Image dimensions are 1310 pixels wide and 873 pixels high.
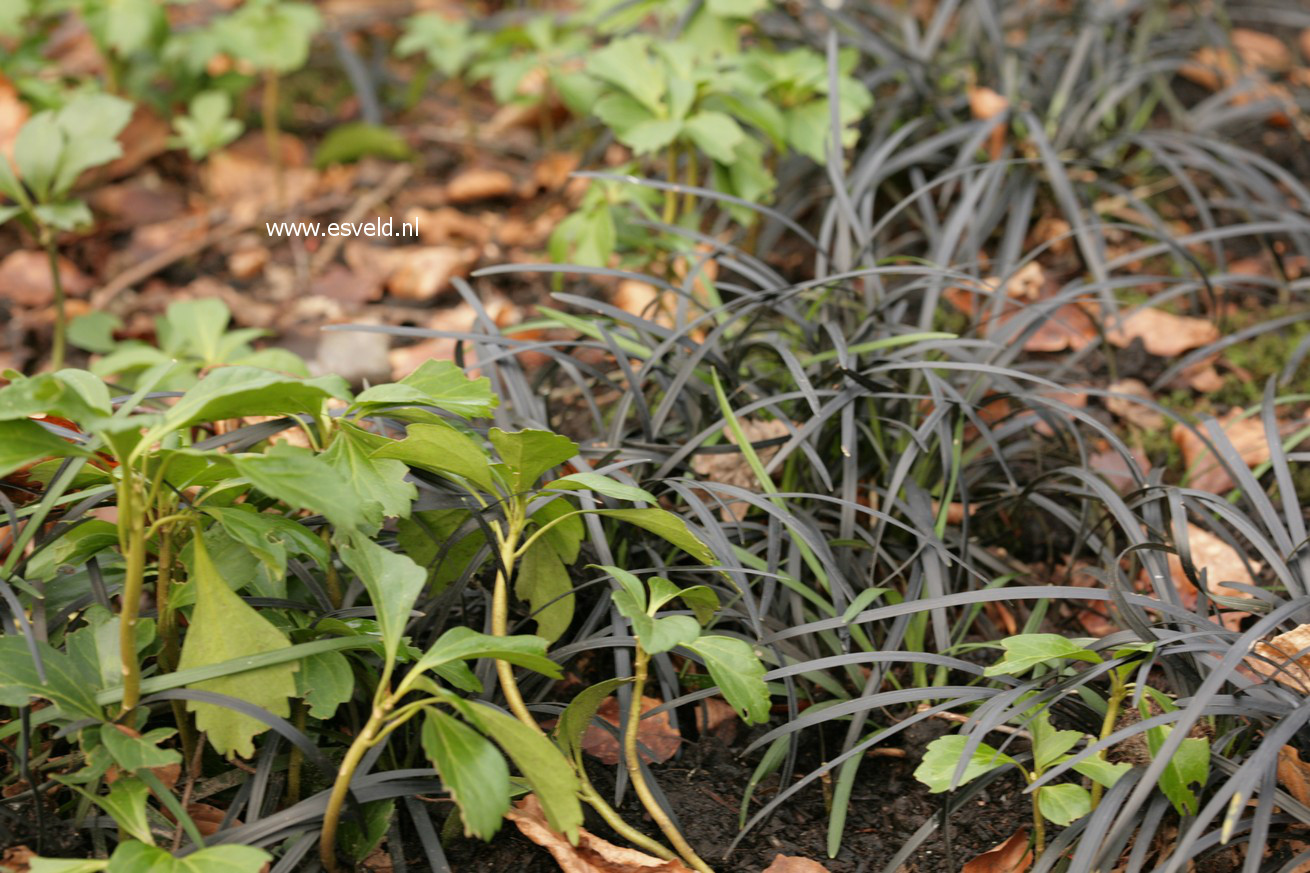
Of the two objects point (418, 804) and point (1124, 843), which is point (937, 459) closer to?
point (1124, 843)

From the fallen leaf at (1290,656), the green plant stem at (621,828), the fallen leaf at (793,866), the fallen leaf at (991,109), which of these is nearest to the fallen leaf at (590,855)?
the green plant stem at (621,828)

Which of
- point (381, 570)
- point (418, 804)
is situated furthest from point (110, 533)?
point (418, 804)

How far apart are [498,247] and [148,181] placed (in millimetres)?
1239

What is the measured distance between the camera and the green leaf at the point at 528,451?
3.94 feet

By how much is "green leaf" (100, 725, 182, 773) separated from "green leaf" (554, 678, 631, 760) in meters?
0.44

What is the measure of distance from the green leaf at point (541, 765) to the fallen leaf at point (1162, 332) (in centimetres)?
169

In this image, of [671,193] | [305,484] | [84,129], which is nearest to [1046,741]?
[305,484]

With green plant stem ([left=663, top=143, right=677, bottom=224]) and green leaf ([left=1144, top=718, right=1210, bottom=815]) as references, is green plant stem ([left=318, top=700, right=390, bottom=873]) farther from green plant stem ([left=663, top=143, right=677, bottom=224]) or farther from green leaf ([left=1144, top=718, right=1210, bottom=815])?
green plant stem ([left=663, top=143, right=677, bottom=224])

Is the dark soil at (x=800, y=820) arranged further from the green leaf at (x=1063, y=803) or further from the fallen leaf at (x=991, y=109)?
the fallen leaf at (x=991, y=109)

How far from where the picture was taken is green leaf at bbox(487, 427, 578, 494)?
120 centimetres

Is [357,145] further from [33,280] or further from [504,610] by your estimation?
[504,610]

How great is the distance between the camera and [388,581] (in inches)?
47.0

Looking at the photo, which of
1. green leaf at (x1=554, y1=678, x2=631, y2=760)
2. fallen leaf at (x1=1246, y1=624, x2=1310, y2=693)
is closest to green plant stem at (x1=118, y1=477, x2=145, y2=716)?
green leaf at (x1=554, y1=678, x2=631, y2=760)

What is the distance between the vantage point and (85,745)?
1162 mm
